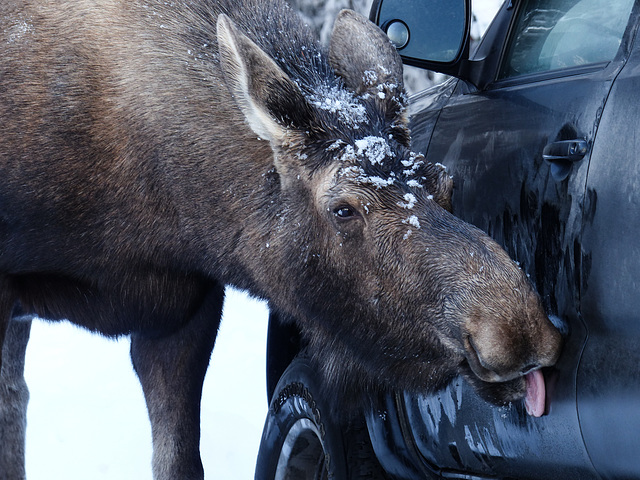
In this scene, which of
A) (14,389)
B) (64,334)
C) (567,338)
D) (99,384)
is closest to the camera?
(567,338)

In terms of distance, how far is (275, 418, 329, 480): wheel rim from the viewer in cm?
330

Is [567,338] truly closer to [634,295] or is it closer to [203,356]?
[634,295]

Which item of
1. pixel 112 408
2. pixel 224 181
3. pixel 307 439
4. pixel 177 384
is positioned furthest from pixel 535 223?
pixel 112 408

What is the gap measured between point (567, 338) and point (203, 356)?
1980 millimetres

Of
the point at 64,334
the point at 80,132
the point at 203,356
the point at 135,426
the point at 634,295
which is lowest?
the point at 64,334

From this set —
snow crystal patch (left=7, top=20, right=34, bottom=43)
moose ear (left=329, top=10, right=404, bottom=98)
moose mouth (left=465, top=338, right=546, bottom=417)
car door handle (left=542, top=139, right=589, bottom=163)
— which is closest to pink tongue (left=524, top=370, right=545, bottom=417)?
moose mouth (left=465, top=338, right=546, bottom=417)

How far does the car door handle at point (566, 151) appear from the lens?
2.07 metres

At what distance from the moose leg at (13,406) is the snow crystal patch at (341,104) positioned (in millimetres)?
1976

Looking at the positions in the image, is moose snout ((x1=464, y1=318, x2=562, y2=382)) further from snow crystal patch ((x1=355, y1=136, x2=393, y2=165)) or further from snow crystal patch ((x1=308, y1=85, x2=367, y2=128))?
snow crystal patch ((x1=308, y1=85, x2=367, y2=128))

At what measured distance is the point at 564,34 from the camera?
8.49 ft

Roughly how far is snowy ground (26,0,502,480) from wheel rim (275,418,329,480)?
145 centimetres

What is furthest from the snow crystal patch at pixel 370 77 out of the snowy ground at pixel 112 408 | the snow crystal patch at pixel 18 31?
the snowy ground at pixel 112 408

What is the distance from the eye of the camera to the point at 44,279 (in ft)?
10.4

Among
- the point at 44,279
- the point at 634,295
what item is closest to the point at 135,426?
the point at 44,279
